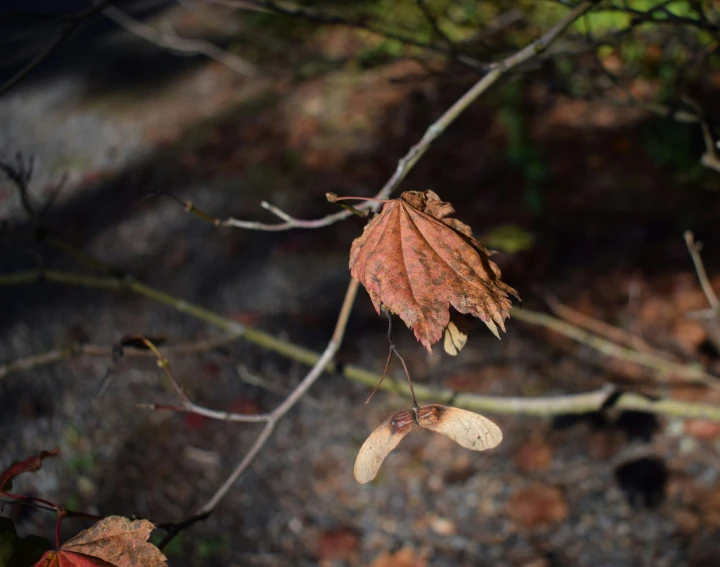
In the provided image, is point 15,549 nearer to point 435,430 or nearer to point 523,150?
point 435,430

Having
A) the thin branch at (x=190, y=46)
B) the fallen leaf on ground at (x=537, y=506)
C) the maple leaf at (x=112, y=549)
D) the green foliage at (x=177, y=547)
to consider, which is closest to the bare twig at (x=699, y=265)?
the fallen leaf on ground at (x=537, y=506)

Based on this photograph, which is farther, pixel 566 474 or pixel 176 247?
pixel 176 247

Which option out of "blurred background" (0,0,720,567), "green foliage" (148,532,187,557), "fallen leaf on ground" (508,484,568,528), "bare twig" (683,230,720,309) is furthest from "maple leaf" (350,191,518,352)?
"green foliage" (148,532,187,557)

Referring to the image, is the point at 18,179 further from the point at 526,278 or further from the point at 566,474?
the point at 526,278

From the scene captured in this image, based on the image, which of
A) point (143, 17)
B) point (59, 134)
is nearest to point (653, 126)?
point (59, 134)

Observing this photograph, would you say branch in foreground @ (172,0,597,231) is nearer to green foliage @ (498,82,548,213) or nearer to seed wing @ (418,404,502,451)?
seed wing @ (418,404,502,451)

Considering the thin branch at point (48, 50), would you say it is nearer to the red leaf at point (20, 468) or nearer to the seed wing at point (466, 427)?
the red leaf at point (20, 468)

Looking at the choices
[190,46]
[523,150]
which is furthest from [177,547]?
[523,150]
